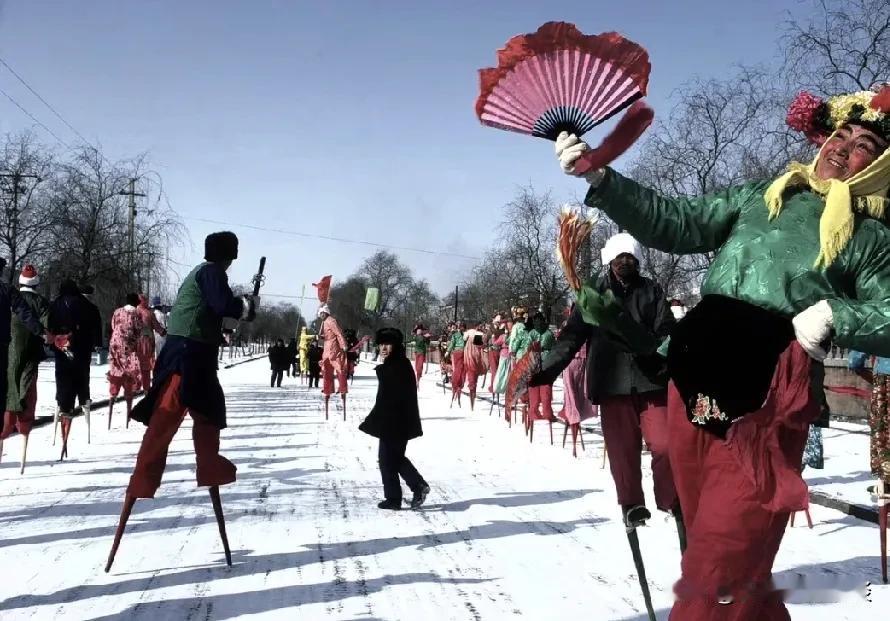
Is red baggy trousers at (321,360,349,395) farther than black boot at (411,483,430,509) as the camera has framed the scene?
Yes

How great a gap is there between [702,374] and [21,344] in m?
7.77

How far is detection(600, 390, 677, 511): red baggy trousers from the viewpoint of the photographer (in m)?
4.36

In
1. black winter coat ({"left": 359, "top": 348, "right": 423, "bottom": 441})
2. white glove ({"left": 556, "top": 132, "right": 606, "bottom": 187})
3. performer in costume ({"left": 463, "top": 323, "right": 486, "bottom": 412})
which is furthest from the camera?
performer in costume ({"left": 463, "top": 323, "right": 486, "bottom": 412})

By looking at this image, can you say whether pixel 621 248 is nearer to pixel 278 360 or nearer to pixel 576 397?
pixel 576 397

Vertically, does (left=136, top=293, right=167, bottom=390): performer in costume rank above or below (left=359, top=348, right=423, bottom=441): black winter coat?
above

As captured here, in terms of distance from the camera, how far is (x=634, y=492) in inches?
175

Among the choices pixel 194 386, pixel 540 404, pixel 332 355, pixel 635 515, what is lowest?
pixel 635 515

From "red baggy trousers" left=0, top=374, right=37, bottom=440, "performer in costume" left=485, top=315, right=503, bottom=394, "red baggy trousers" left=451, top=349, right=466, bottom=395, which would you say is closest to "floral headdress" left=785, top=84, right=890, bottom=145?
"red baggy trousers" left=0, top=374, right=37, bottom=440

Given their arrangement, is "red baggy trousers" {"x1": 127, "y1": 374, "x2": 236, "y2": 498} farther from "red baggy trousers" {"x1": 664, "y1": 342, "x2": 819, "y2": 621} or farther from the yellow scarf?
the yellow scarf

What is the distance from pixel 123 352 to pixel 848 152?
40.3 ft

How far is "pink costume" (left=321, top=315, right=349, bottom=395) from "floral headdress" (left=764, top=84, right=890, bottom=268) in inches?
513

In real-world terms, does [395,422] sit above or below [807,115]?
below

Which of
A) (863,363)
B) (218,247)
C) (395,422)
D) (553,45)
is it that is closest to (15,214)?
(395,422)

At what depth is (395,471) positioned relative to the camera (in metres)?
7.39
